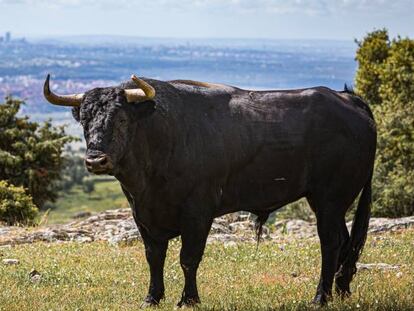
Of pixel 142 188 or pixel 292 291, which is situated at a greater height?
pixel 142 188

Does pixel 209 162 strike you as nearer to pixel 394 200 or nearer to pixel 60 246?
pixel 60 246

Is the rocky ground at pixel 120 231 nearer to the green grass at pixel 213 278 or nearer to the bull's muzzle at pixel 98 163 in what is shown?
the green grass at pixel 213 278

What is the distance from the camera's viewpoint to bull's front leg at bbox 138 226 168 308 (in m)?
11.1

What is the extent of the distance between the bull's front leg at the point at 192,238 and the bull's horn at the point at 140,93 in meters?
1.65

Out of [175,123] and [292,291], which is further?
[292,291]

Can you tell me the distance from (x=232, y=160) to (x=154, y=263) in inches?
76.0

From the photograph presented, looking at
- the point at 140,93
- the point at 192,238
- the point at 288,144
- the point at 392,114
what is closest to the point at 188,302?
the point at 192,238

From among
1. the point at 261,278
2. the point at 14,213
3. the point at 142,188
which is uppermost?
the point at 142,188

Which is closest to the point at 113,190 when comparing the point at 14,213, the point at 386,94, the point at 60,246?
the point at 386,94

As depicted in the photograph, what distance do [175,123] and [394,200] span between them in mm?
33010

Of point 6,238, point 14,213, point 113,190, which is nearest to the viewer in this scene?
point 6,238

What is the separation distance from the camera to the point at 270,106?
1134 centimetres

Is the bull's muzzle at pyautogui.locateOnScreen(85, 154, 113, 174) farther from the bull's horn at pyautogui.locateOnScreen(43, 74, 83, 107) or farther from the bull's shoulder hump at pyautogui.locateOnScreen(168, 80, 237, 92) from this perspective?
the bull's shoulder hump at pyautogui.locateOnScreen(168, 80, 237, 92)

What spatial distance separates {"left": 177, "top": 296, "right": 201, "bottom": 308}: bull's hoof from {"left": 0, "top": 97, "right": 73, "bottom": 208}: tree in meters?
27.2
